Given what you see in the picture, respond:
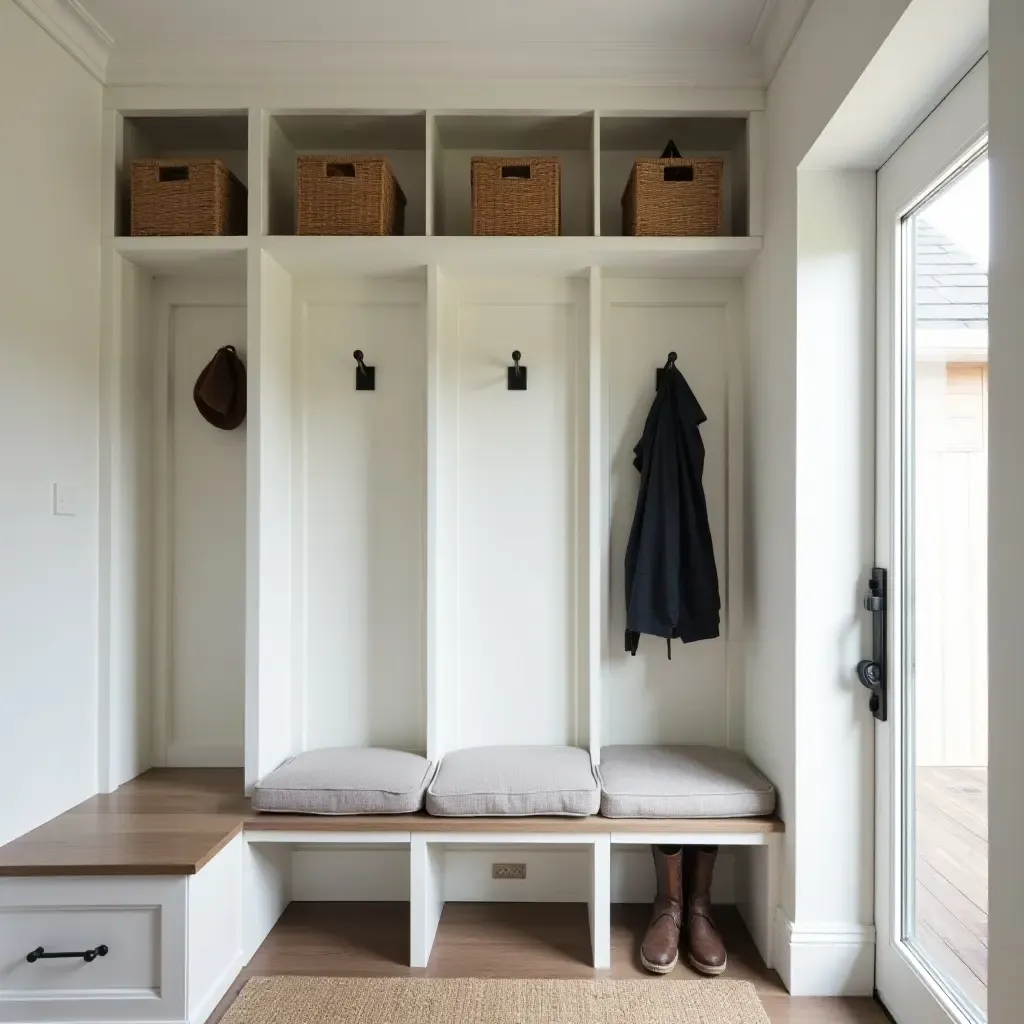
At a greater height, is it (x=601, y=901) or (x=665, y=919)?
(x=601, y=901)

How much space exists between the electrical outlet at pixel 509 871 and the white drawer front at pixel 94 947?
41.4 inches

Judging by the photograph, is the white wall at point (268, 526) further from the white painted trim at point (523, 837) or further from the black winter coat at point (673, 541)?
the black winter coat at point (673, 541)

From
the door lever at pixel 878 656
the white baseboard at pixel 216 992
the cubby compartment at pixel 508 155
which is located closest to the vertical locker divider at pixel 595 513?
the cubby compartment at pixel 508 155

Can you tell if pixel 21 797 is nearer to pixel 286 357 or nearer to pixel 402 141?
pixel 286 357

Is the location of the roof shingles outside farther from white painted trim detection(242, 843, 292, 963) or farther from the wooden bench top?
white painted trim detection(242, 843, 292, 963)

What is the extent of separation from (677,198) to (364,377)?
1159mm

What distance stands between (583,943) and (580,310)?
2006mm

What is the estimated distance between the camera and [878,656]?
206cm

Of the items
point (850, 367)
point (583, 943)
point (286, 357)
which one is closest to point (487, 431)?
point (286, 357)

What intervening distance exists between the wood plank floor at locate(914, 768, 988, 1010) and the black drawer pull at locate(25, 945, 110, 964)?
1966mm

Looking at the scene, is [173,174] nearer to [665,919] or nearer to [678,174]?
[678,174]

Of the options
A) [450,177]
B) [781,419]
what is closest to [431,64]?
[450,177]

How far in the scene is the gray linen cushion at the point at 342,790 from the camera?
7.30ft

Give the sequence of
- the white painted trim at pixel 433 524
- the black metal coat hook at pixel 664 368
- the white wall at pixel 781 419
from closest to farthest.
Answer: the white wall at pixel 781 419
the white painted trim at pixel 433 524
the black metal coat hook at pixel 664 368
